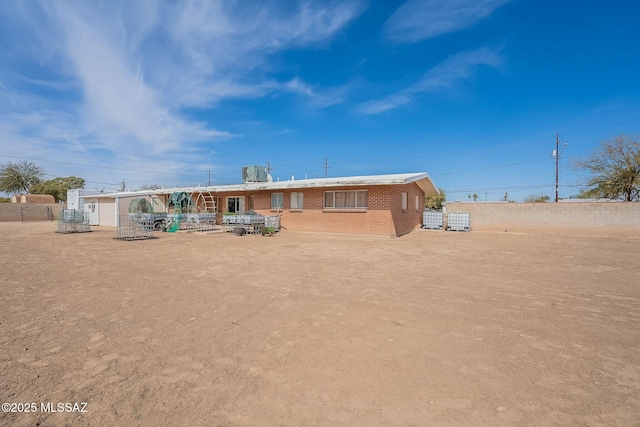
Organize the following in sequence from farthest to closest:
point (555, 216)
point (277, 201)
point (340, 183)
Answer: point (555, 216) < point (277, 201) < point (340, 183)

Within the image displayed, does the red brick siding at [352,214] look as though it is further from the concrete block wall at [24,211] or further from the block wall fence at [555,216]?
the concrete block wall at [24,211]

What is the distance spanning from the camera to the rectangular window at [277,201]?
1864 centimetres

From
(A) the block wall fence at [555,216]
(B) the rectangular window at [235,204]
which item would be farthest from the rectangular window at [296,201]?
(A) the block wall fence at [555,216]

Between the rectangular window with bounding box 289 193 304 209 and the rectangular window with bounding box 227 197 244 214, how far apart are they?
4.81 m

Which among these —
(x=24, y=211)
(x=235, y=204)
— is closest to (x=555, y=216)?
(x=235, y=204)

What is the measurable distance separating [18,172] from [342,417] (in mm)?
64315

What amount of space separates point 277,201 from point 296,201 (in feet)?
5.20

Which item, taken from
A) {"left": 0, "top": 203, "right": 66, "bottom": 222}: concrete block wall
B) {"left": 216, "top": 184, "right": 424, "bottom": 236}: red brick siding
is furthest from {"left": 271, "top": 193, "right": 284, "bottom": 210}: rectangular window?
{"left": 0, "top": 203, "right": 66, "bottom": 222}: concrete block wall

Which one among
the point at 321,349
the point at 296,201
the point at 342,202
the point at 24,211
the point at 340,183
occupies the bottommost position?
the point at 321,349

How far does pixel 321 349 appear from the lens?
3.19m

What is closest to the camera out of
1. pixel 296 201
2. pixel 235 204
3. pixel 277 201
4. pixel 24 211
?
pixel 296 201

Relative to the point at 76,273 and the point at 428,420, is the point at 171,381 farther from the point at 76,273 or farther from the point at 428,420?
the point at 76,273

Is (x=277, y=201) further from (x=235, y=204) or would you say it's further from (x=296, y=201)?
(x=235, y=204)

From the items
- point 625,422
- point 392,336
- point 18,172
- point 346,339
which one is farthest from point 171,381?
point 18,172
